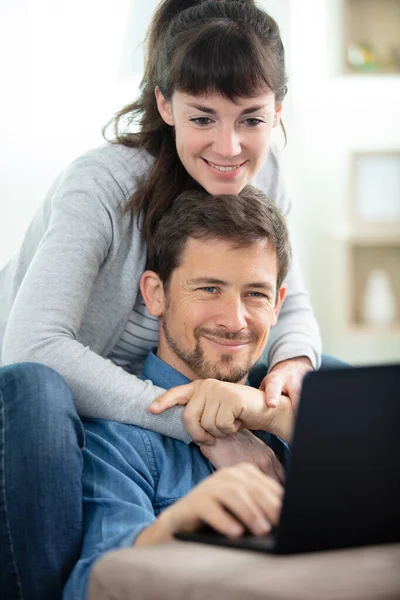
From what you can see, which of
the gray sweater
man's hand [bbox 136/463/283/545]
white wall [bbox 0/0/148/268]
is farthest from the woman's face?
white wall [bbox 0/0/148/268]

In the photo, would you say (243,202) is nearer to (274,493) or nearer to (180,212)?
(180,212)

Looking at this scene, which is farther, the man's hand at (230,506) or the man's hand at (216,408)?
the man's hand at (216,408)

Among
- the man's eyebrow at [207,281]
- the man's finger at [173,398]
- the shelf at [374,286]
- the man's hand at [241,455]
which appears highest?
the man's eyebrow at [207,281]

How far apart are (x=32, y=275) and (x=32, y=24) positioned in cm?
226

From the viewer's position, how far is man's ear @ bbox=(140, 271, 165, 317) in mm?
1669

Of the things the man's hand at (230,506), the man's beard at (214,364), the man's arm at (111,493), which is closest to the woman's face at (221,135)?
the man's beard at (214,364)

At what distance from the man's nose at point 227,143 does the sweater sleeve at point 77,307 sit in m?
0.21

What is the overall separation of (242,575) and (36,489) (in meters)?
0.55

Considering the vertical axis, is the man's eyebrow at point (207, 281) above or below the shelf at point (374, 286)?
above

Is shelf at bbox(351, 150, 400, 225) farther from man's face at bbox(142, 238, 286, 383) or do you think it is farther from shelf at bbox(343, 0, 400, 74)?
man's face at bbox(142, 238, 286, 383)

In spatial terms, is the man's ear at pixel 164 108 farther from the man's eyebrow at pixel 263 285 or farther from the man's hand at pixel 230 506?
the man's hand at pixel 230 506

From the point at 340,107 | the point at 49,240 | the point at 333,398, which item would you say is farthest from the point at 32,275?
the point at 340,107

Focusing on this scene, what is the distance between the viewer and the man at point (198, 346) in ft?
4.42

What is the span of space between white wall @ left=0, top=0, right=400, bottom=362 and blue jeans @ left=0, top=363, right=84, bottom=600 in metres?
2.41
